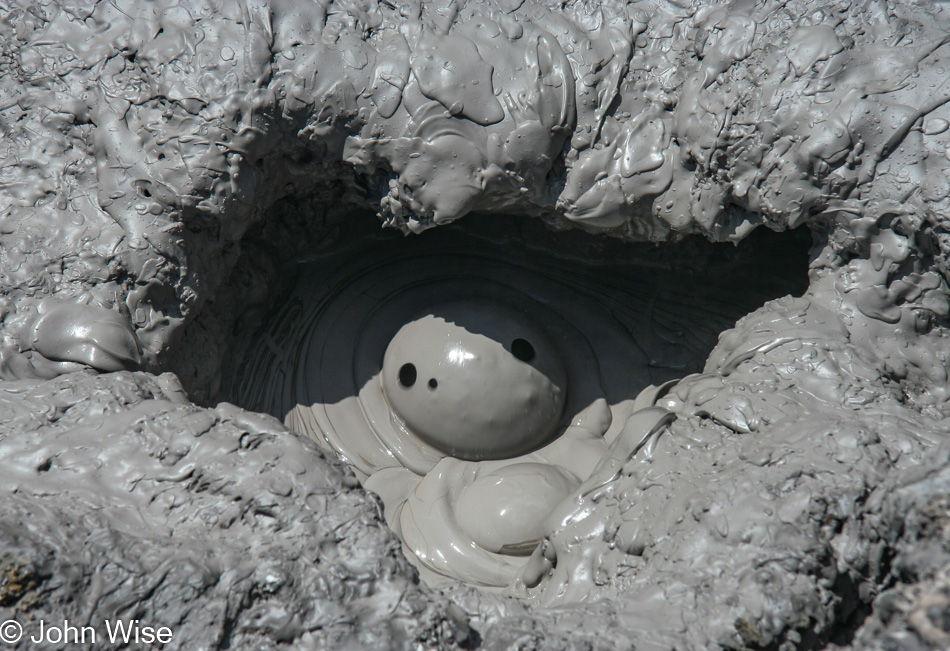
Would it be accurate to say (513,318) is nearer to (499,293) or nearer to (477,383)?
(499,293)

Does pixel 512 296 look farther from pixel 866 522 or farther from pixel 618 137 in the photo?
pixel 866 522

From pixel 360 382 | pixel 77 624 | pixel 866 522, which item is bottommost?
pixel 360 382

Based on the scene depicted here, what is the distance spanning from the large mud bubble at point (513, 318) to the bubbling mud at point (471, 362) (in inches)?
3.5

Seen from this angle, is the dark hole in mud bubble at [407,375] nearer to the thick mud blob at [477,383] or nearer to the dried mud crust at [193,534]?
the thick mud blob at [477,383]

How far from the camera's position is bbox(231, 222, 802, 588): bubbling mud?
8.35ft

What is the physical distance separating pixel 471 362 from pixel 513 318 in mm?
257

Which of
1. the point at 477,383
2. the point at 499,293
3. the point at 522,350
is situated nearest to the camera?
the point at 477,383

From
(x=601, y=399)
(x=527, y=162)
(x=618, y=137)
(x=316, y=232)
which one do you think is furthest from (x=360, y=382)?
(x=618, y=137)

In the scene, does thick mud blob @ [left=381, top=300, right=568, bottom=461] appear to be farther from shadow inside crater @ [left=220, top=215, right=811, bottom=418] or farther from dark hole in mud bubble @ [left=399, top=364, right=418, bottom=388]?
shadow inside crater @ [left=220, top=215, right=811, bottom=418]

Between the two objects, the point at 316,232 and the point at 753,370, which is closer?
the point at 753,370

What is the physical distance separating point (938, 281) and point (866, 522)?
2.52ft

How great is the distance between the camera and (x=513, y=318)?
9.20ft

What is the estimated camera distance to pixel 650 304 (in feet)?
9.49

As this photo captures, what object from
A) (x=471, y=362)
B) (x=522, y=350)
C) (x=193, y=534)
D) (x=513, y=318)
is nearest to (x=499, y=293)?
(x=513, y=318)
